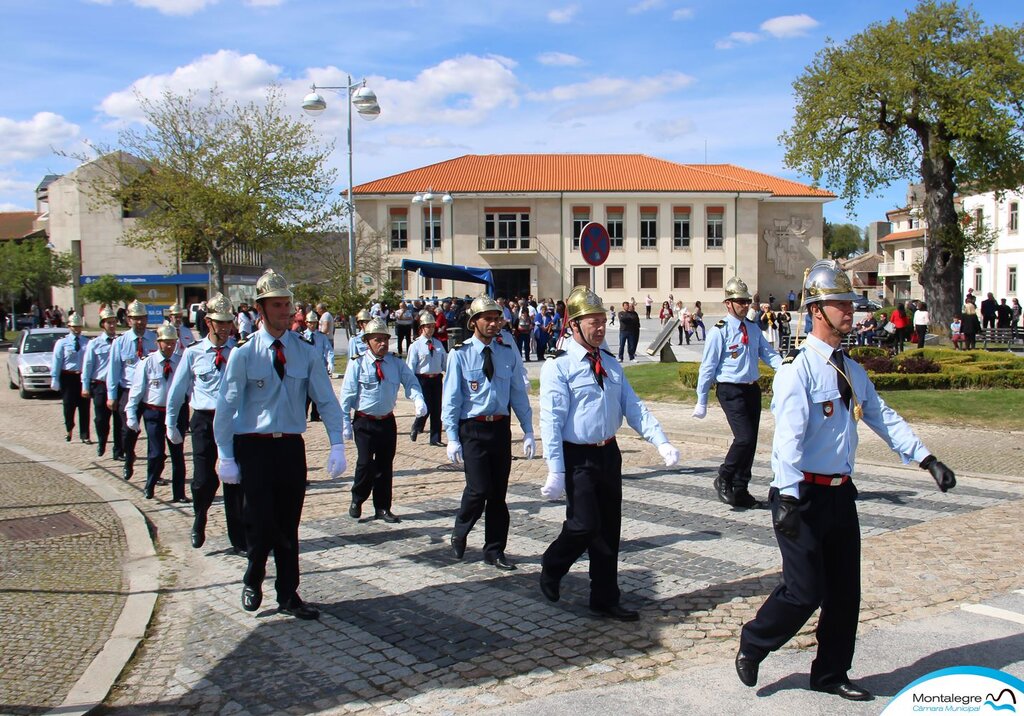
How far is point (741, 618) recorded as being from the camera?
5391 mm

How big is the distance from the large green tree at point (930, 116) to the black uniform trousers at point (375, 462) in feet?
82.9

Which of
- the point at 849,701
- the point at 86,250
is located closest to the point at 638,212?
the point at 86,250

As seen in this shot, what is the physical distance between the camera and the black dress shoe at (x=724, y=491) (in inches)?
335

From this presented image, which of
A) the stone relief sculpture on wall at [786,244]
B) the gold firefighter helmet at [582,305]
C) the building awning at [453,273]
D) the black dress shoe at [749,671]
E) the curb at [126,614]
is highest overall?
the stone relief sculpture on wall at [786,244]

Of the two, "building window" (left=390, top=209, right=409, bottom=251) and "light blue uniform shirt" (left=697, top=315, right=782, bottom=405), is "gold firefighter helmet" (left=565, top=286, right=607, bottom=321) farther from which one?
"building window" (left=390, top=209, right=409, bottom=251)

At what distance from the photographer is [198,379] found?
8.03 m

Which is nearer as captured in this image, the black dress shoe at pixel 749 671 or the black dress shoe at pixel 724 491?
the black dress shoe at pixel 749 671

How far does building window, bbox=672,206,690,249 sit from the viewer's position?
2564 inches

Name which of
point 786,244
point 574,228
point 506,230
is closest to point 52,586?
point 506,230

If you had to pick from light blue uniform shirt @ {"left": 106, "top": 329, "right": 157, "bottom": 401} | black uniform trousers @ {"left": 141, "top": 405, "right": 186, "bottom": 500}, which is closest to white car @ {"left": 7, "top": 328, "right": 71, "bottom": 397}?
light blue uniform shirt @ {"left": 106, "top": 329, "right": 157, "bottom": 401}

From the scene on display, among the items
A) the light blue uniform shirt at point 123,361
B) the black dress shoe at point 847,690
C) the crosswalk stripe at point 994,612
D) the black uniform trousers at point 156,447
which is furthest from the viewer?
the light blue uniform shirt at point 123,361

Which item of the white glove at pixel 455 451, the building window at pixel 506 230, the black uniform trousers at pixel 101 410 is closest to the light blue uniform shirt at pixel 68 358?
the black uniform trousers at pixel 101 410

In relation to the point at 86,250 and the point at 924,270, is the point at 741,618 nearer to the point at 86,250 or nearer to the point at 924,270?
the point at 924,270

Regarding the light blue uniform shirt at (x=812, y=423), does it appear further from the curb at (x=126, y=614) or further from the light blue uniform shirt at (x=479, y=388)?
the curb at (x=126, y=614)
